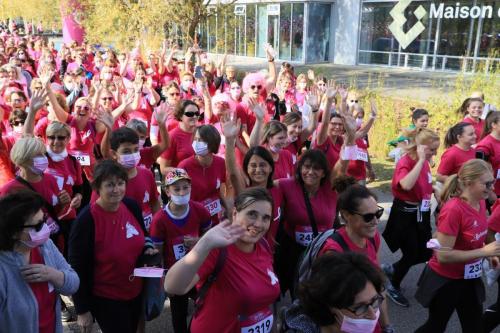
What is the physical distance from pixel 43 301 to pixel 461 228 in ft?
9.43

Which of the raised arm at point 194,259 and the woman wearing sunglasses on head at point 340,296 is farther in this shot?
the raised arm at point 194,259

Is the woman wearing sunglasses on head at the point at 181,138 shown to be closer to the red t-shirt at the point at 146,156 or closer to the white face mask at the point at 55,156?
the red t-shirt at the point at 146,156

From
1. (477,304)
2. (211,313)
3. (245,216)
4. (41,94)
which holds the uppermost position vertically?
(41,94)

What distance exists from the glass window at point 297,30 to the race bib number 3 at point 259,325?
25628mm

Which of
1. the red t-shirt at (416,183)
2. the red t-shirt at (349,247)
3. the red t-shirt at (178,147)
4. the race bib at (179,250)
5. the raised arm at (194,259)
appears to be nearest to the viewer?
the raised arm at (194,259)

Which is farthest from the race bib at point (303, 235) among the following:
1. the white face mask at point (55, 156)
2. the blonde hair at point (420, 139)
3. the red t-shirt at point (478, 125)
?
the red t-shirt at point (478, 125)

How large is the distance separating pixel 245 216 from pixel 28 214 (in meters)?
1.22

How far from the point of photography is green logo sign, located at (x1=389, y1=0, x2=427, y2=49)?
22.2 meters

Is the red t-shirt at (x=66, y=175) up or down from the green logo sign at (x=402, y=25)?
down

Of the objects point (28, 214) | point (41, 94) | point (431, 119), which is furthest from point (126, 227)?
point (431, 119)

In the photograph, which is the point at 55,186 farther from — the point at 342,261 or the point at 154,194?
the point at 342,261

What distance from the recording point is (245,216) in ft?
8.74

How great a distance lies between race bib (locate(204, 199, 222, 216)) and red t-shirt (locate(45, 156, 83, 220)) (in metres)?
1.28

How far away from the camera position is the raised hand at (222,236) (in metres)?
2.25
